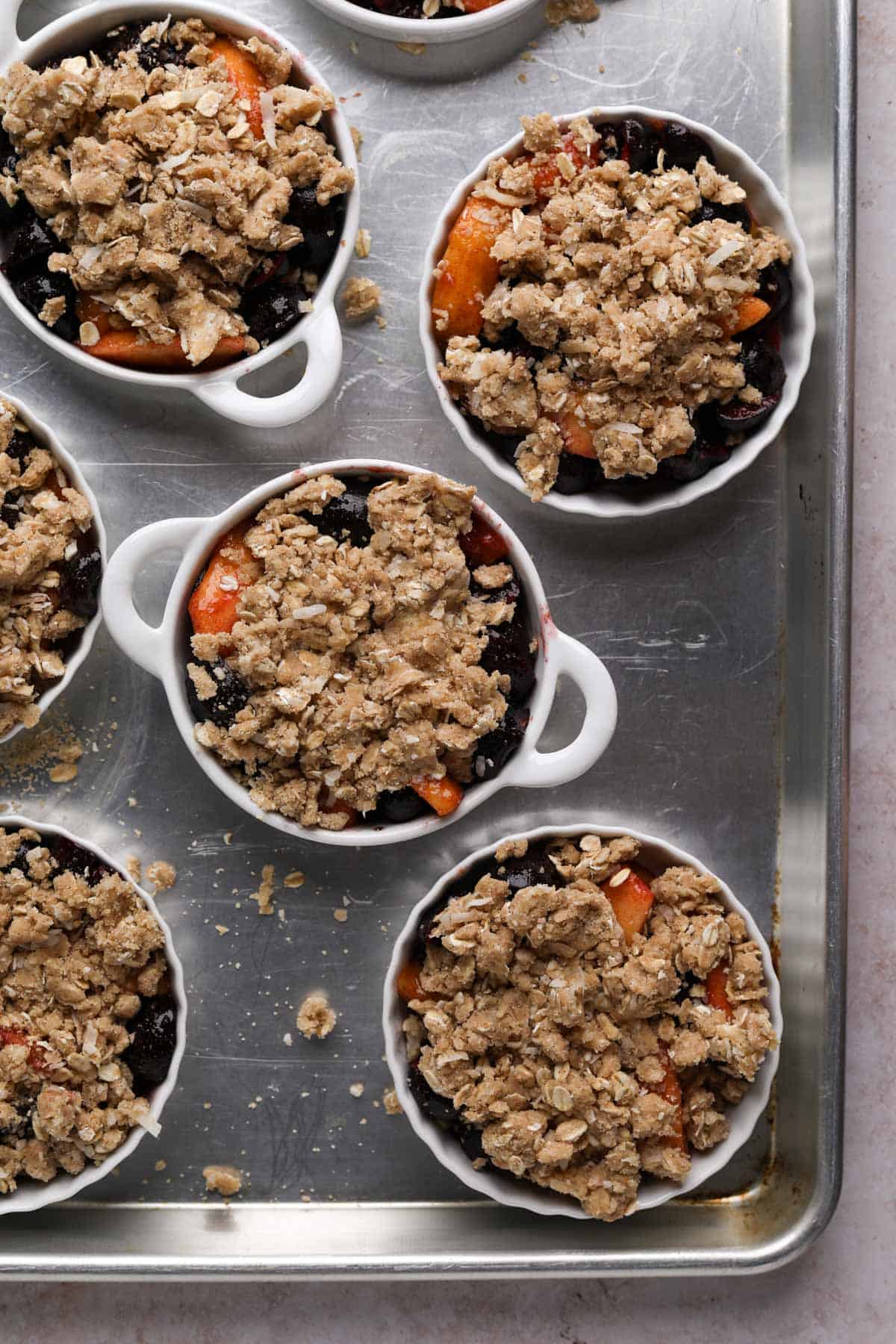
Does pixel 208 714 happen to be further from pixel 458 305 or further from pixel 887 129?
pixel 887 129

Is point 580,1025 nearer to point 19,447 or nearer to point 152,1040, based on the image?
point 152,1040

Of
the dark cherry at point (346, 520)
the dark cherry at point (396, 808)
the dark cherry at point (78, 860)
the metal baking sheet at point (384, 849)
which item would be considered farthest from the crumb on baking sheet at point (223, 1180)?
the dark cherry at point (346, 520)

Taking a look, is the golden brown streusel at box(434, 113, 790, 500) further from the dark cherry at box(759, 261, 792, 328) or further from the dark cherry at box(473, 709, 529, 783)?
the dark cherry at box(473, 709, 529, 783)

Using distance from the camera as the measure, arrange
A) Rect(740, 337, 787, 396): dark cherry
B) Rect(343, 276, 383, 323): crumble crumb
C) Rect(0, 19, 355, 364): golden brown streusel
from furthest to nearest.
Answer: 1. Rect(343, 276, 383, 323): crumble crumb
2. Rect(740, 337, 787, 396): dark cherry
3. Rect(0, 19, 355, 364): golden brown streusel

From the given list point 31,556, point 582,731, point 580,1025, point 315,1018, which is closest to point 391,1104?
point 315,1018

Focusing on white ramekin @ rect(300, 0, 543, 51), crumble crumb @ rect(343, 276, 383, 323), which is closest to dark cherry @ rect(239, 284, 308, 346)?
crumble crumb @ rect(343, 276, 383, 323)

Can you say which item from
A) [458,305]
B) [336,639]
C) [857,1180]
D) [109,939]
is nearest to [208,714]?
[336,639]
